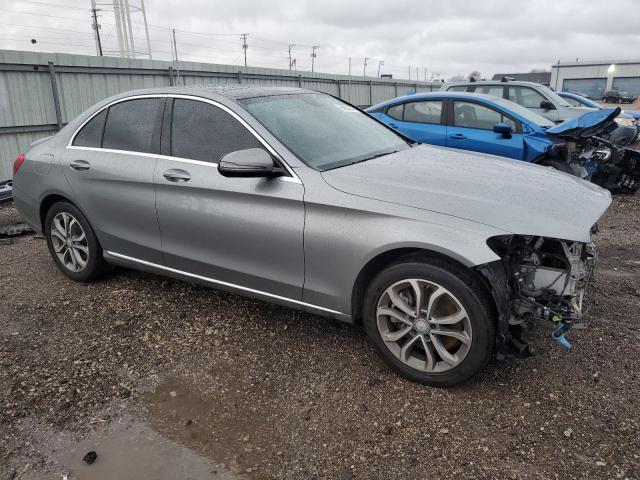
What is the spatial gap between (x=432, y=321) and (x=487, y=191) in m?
A: 0.79

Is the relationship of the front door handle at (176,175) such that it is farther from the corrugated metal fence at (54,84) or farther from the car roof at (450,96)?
the corrugated metal fence at (54,84)

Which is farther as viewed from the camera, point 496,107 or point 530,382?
point 496,107

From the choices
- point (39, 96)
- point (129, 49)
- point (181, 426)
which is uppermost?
point (129, 49)

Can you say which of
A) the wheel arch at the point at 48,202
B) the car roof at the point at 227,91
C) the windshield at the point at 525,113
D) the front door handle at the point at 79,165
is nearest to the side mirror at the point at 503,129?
the windshield at the point at 525,113

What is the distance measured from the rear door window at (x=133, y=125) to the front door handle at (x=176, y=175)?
276 mm

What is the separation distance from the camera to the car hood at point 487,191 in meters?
2.60

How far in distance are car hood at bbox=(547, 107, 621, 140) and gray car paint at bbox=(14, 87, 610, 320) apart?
374 centimetres

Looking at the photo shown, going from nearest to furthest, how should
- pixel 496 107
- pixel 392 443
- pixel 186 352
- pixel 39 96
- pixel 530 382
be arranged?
pixel 392 443 → pixel 530 382 → pixel 186 352 → pixel 496 107 → pixel 39 96

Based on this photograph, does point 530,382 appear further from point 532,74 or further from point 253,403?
point 532,74

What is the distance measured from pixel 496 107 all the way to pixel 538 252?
4974 mm

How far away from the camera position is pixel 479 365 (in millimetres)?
2717

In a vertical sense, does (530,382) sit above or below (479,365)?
below

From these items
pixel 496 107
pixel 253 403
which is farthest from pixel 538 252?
pixel 496 107

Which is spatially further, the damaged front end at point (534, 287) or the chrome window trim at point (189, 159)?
the chrome window trim at point (189, 159)
